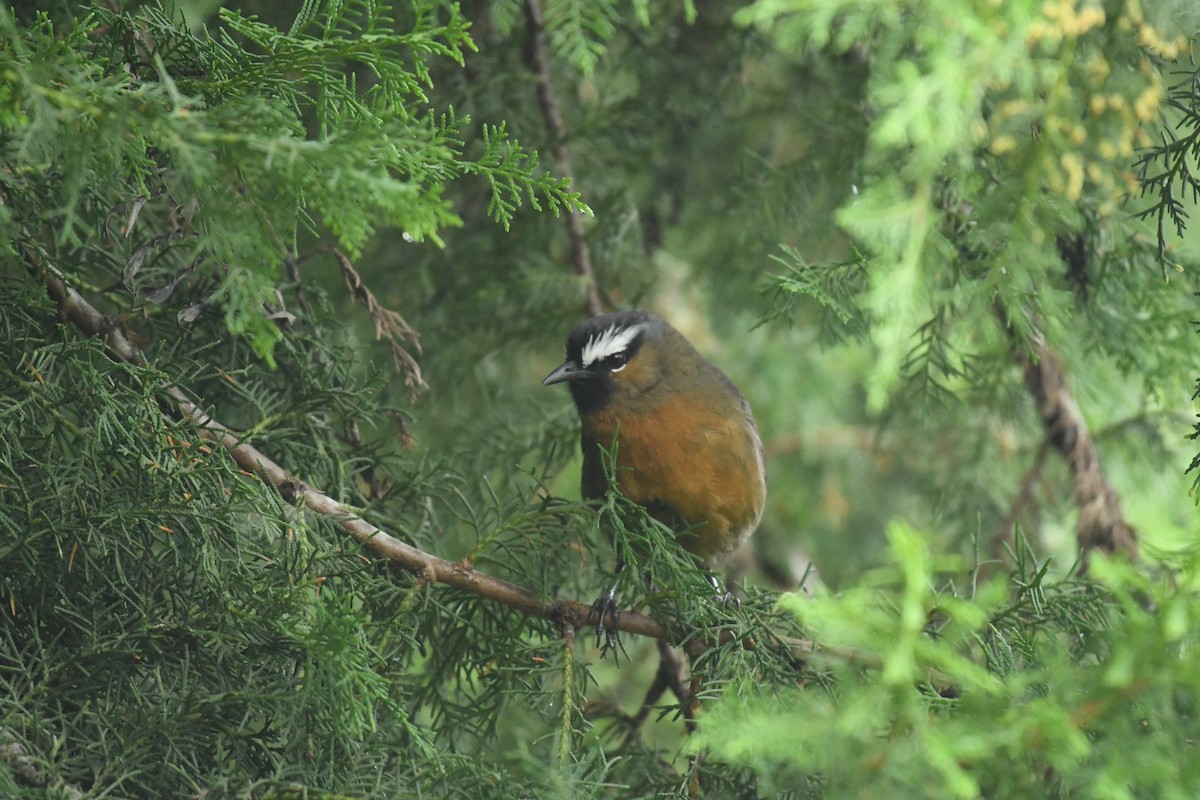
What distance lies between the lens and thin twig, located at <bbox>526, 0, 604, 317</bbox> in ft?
15.4

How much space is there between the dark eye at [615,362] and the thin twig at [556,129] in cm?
36

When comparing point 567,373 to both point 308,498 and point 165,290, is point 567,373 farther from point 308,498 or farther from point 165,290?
point 165,290

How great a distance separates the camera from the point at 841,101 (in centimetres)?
463

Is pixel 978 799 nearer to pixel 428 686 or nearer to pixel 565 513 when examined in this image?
pixel 565 513

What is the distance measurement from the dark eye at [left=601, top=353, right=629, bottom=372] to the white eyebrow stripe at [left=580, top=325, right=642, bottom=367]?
2cm

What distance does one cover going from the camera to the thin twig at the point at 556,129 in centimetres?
471

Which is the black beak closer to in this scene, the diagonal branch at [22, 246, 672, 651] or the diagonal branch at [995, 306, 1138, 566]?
the diagonal branch at [22, 246, 672, 651]

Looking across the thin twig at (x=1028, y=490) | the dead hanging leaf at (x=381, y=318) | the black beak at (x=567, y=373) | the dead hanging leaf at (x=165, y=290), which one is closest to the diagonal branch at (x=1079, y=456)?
the thin twig at (x=1028, y=490)

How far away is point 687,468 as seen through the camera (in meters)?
4.53

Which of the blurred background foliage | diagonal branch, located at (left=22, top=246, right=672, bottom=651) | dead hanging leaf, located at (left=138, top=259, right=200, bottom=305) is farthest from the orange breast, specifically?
dead hanging leaf, located at (left=138, top=259, right=200, bottom=305)

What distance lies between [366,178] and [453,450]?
2.58m

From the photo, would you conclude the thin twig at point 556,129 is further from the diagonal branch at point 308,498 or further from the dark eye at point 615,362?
the diagonal branch at point 308,498

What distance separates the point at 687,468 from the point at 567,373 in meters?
0.71

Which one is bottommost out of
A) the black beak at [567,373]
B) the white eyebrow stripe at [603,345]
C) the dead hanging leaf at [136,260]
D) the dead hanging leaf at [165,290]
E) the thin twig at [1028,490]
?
the thin twig at [1028,490]
